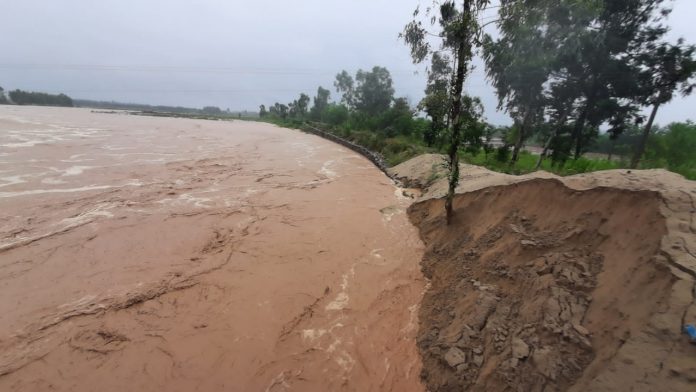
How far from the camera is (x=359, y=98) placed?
4938 centimetres

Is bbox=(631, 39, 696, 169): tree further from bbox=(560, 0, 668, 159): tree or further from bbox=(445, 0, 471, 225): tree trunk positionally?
bbox=(445, 0, 471, 225): tree trunk

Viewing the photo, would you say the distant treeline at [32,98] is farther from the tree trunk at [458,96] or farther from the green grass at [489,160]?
the tree trunk at [458,96]

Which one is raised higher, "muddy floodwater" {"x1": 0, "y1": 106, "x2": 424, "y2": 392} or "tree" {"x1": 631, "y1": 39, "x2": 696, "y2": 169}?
"tree" {"x1": 631, "y1": 39, "x2": 696, "y2": 169}

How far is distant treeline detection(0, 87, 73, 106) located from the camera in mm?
68562

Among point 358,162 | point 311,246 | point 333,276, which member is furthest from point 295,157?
point 333,276

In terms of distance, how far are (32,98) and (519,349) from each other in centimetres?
10131

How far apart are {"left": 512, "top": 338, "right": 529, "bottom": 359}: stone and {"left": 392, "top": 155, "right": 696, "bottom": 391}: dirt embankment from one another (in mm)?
12

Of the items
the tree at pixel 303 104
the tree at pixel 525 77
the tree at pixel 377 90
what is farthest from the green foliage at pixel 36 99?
the tree at pixel 525 77

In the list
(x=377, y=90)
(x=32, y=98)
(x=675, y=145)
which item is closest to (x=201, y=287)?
(x=675, y=145)

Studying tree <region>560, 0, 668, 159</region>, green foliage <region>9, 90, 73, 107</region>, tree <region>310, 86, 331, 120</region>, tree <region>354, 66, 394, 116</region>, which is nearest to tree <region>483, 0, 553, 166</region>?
tree <region>560, 0, 668, 159</region>

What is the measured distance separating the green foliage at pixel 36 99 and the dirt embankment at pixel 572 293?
98797 millimetres

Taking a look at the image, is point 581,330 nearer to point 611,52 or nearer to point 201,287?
point 201,287

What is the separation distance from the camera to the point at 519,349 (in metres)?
3.82

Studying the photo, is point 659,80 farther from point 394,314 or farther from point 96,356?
point 96,356
